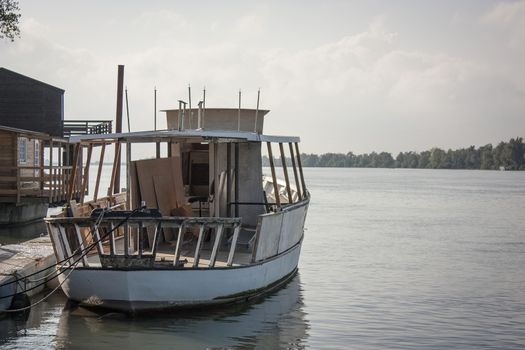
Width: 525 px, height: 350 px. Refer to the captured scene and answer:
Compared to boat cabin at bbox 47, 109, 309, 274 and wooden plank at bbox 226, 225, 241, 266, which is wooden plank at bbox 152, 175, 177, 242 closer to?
boat cabin at bbox 47, 109, 309, 274

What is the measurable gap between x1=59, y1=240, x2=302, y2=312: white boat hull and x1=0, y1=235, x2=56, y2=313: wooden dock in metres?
0.79

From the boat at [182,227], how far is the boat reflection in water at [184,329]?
273 millimetres

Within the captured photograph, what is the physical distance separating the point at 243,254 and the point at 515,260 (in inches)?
499

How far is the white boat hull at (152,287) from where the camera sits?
13.2 m

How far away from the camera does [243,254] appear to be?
16.7 meters

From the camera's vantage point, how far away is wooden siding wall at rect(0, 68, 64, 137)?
40.7 meters

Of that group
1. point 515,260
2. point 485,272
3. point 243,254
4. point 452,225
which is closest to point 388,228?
point 452,225

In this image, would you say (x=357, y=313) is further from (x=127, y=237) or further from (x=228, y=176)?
(x=127, y=237)

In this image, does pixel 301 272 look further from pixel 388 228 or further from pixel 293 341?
pixel 388 228

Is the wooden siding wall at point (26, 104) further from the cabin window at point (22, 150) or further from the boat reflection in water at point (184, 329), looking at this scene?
the boat reflection in water at point (184, 329)

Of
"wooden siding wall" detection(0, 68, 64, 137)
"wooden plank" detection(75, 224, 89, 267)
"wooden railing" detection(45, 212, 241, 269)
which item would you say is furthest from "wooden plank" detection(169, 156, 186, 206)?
"wooden siding wall" detection(0, 68, 64, 137)

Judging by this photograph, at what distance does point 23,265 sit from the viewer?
15141 mm

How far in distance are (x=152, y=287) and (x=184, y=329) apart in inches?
36.1

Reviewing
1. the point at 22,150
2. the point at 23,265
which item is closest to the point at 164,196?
the point at 23,265
